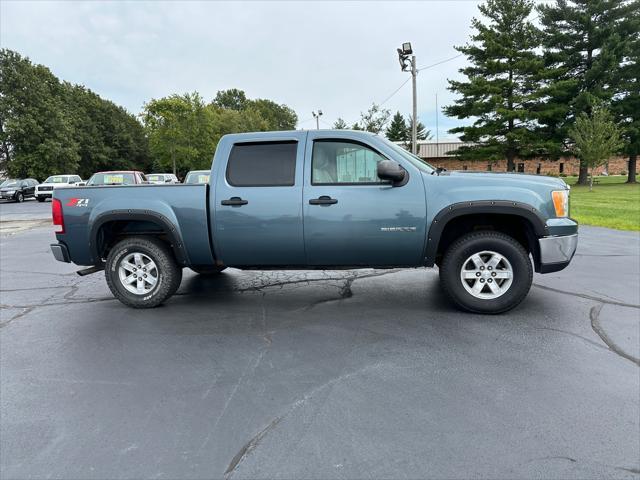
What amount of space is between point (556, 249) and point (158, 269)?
4.42m

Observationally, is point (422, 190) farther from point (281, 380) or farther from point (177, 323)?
point (177, 323)

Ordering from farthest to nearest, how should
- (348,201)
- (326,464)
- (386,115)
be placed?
(386,115) < (348,201) < (326,464)

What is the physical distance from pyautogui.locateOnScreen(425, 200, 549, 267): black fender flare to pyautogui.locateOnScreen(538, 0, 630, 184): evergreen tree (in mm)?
34481

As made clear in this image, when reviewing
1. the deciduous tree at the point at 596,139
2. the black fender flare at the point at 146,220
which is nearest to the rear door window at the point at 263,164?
the black fender flare at the point at 146,220

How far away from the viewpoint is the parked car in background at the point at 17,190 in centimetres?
2742

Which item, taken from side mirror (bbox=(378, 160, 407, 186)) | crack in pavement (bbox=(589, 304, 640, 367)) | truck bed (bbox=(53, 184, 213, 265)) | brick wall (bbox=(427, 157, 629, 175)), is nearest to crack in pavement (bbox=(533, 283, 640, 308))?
crack in pavement (bbox=(589, 304, 640, 367))

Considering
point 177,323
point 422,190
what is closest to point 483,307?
point 422,190

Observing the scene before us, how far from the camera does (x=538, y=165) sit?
51.8 metres

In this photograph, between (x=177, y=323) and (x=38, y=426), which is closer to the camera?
(x=38, y=426)

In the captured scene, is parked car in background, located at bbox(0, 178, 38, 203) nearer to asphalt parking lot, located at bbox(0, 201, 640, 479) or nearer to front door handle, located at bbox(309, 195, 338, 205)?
asphalt parking lot, located at bbox(0, 201, 640, 479)

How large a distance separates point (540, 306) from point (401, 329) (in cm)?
181

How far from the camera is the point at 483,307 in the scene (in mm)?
4281

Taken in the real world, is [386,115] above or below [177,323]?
above

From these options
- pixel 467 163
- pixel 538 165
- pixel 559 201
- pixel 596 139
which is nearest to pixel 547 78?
pixel 596 139
